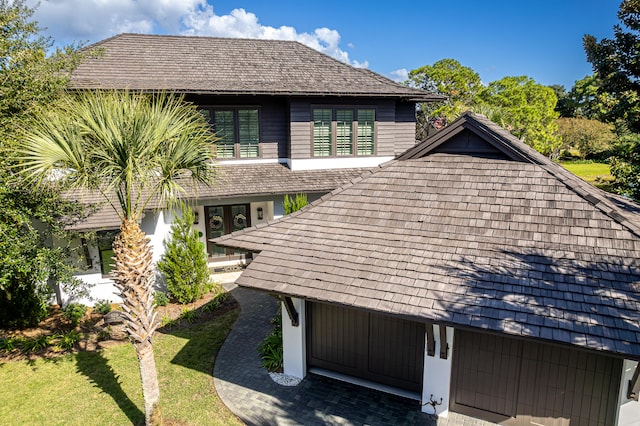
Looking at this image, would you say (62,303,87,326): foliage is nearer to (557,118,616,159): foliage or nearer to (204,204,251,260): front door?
(204,204,251,260): front door

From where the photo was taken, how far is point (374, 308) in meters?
6.87

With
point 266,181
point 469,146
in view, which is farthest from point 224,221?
point 469,146

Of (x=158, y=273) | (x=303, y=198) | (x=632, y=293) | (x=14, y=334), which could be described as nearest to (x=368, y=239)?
(x=632, y=293)

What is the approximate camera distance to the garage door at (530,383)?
22.8 ft

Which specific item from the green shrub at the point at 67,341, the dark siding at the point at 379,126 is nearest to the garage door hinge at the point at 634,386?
the dark siding at the point at 379,126

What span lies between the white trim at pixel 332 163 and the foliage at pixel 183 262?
4613mm

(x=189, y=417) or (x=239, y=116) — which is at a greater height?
(x=239, y=116)

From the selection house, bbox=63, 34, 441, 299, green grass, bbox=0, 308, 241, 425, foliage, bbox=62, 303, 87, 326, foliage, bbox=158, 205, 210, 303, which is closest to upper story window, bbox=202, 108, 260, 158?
house, bbox=63, 34, 441, 299

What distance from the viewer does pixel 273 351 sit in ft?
31.9

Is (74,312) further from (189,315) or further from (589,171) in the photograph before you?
(589,171)

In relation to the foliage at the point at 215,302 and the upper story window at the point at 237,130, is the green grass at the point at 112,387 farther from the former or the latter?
the upper story window at the point at 237,130

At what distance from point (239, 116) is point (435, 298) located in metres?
11.2

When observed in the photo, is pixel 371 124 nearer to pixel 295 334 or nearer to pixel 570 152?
pixel 295 334

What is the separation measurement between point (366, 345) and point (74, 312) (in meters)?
8.98
